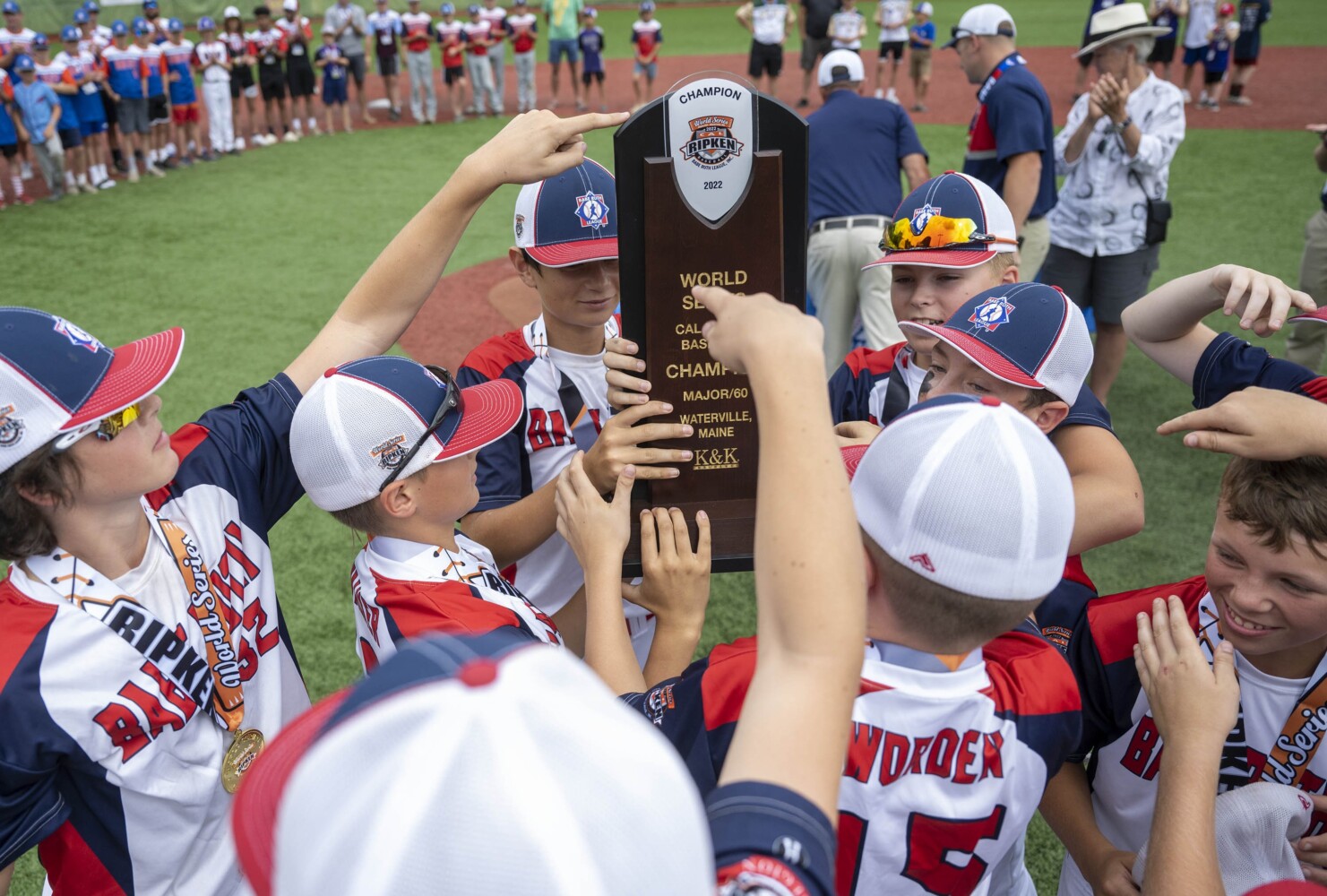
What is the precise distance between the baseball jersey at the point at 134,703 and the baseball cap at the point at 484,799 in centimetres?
103

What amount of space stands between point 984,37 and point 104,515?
19.0 feet

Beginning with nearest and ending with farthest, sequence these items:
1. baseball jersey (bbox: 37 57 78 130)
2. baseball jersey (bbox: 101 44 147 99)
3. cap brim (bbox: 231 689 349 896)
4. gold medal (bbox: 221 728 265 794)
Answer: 1. cap brim (bbox: 231 689 349 896)
2. gold medal (bbox: 221 728 265 794)
3. baseball jersey (bbox: 37 57 78 130)
4. baseball jersey (bbox: 101 44 147 99)

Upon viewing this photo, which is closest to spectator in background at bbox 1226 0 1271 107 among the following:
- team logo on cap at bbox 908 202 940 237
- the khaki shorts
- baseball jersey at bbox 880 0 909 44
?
the khaki shorts

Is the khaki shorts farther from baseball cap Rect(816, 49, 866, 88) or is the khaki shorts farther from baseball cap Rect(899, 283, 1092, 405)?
baseball cap Rect(899, 283, 1092, 405)

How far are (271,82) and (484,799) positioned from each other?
1706 centimetres

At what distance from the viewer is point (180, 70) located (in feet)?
45.2

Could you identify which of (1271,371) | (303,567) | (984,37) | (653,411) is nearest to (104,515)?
(653,411)

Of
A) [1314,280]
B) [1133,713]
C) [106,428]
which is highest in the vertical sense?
[106,428]

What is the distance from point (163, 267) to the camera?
9.92 meters

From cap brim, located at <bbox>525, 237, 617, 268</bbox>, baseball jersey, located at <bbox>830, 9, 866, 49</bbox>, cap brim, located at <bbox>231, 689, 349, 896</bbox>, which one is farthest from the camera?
baseball jersey, located at <bbox>830, 9, 866, 49</bbox>

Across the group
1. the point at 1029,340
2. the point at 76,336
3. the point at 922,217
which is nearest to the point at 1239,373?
the point at 1029,340

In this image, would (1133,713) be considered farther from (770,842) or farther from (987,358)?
(770,842)

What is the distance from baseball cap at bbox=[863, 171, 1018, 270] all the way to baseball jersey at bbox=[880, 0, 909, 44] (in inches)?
575

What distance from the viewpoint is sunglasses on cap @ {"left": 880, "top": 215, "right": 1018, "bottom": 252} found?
2.98m
